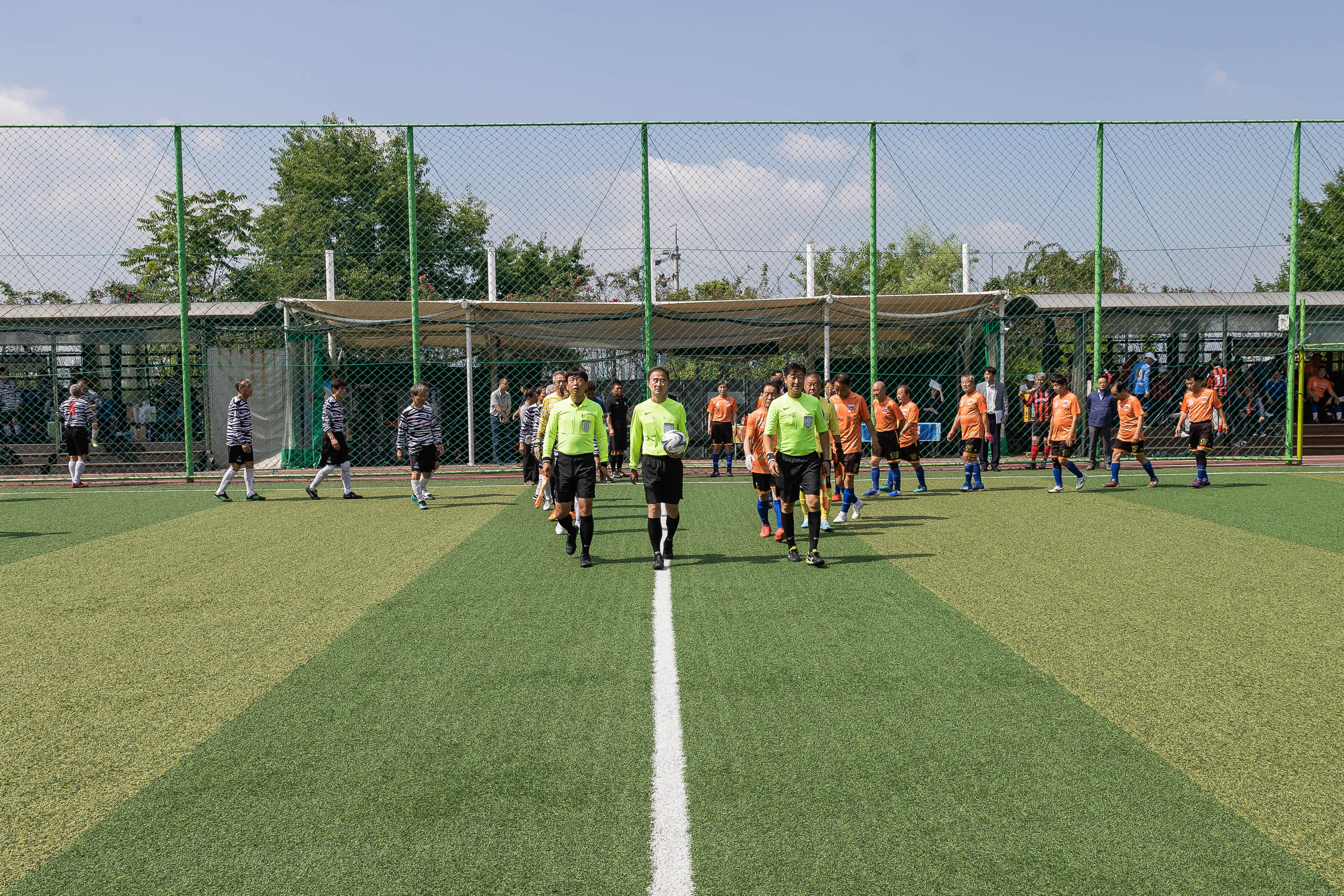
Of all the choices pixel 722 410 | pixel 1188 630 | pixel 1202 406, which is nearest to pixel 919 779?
pixel 1188 630

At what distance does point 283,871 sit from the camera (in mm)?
3285

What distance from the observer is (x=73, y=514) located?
13.1m

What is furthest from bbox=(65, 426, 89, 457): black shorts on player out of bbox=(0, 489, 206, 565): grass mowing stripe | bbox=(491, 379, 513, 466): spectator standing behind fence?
bbox=(491, 379, 513, 466): spectator standing behind fence

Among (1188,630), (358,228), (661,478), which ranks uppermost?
(358,228)

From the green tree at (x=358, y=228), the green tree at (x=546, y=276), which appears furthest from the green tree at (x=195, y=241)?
the green tree at (x=546, y=276)

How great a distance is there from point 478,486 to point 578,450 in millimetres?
8070

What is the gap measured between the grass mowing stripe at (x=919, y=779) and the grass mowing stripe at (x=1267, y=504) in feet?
20.2

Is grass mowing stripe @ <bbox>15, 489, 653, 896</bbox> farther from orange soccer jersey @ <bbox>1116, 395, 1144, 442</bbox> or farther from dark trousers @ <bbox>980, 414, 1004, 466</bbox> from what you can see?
dark trousers @ <bbox>980, 414, 1004, 466</bbox>

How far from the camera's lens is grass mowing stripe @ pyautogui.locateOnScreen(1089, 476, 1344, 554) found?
10383 millimetres

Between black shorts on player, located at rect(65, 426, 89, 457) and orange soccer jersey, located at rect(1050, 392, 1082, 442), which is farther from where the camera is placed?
black shorts on player, located at rect(65, 426, 89, 457)

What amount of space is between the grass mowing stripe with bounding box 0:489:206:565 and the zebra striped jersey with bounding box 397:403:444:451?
3155mm

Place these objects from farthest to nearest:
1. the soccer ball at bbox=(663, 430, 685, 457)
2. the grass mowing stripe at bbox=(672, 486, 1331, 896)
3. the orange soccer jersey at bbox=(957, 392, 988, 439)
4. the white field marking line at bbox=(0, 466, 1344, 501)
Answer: the white field marking line at bbox=(0, 466, 1344, 501), the orange soccer jersey at bbox=(957, 392, 988, 439), the soccer ball at bbox=(663, 430, 685, 457), the grass mowing stripe at bbox=(672, 486, 1331, 896)

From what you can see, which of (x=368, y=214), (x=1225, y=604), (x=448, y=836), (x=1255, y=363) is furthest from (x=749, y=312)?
(x=448, y=836)

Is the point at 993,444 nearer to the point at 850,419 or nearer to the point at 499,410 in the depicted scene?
the point at 850,419
